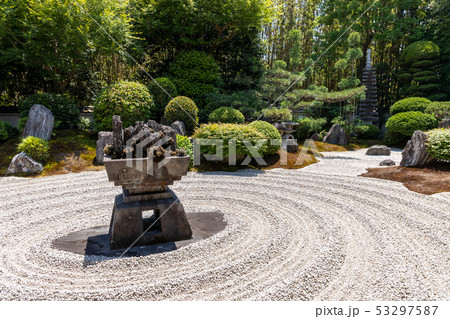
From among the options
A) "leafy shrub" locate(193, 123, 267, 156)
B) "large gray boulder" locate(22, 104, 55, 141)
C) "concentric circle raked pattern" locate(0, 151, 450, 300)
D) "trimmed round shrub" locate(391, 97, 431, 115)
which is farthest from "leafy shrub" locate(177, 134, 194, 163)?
"trimmed round shrub" locate(391, 97, 431, 115)

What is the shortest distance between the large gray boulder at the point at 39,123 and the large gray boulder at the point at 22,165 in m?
1.37

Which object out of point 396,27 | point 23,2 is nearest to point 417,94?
point 396,27

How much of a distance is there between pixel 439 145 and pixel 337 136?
7.10 meters

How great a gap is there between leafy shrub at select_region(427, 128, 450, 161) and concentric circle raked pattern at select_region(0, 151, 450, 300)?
8.41 ft

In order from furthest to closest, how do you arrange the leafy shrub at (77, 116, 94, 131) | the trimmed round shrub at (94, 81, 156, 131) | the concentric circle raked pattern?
the leafy shrub at (77, 116, 94, 131), the trimmed round shrub at (94, 81, 156, 131), the concentric circle raked pattern

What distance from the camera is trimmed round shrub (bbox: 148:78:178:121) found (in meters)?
12.0

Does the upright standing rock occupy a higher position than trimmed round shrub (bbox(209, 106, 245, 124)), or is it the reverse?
trimmed round shrub (bbox(209, 106, 245, 124))

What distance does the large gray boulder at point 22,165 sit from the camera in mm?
7492

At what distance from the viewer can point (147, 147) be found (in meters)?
3.63

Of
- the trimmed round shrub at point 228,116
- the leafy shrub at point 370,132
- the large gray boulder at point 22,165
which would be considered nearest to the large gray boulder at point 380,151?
the leafy shrub at point 370,132

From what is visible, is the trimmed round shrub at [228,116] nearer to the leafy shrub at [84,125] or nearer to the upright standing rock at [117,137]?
the leafy shrub at [84,125]

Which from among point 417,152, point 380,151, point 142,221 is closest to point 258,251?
point 142,221

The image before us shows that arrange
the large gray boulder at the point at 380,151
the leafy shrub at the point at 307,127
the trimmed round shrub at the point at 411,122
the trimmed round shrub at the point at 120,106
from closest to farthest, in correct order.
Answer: the trimmed round shrub at the point at 120,106 → the large gray boulder at the point at 380,151 → the trimmed round shrub at the point at 411,122 → the leafy shrub at the point at 307,127

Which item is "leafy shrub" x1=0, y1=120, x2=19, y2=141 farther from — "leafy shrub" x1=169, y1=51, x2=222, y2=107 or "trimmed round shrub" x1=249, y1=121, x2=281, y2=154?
"trimmed round shrub" x1=249, y1=121, x2=281, y2=154
